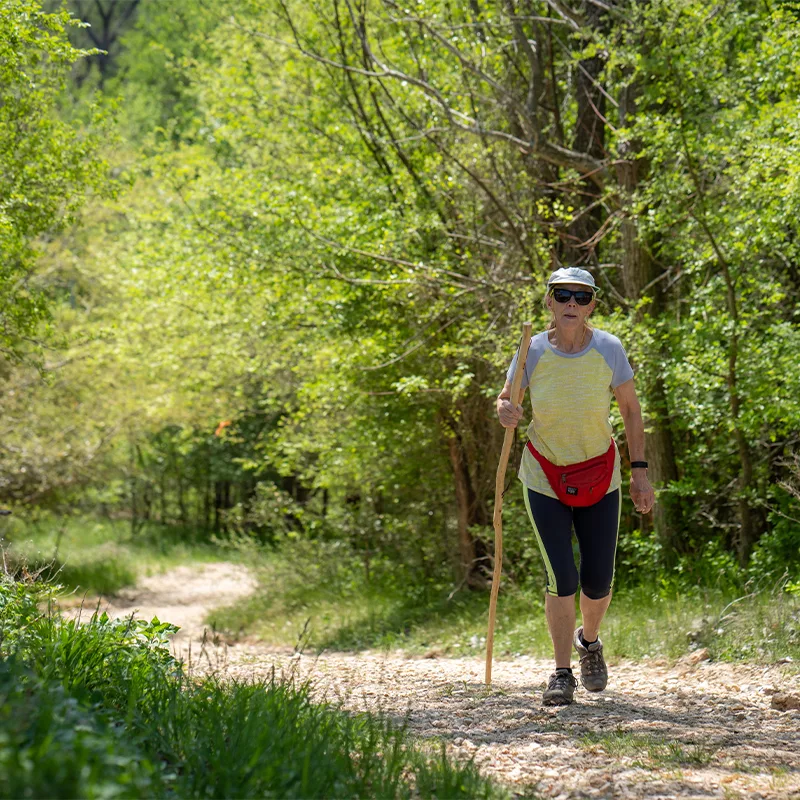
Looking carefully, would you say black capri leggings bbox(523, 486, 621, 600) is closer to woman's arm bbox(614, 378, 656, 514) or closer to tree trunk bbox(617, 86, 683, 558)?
woman's arm bbox(614, 378, 656, 514)

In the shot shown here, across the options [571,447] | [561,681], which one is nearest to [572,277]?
[571,447]

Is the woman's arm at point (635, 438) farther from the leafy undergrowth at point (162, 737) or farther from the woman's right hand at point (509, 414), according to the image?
the leafy undergrowth at point (162, 737)

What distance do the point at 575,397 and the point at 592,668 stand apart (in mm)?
1551

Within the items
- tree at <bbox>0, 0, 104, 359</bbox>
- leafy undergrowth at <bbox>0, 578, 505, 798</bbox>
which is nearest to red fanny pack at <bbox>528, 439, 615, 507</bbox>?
leafy undergrowth at <bbox>0, 578, 505, 798</bbox>

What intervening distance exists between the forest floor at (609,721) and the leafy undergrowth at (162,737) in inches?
11.8

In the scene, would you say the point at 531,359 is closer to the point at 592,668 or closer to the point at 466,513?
the point at 592,668

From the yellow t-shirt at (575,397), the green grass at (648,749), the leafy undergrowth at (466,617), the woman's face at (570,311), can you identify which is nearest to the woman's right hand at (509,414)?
the yellow t-shirt at (575,397)

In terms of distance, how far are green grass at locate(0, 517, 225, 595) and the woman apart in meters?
10.6

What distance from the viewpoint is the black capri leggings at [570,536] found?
17.4 feet

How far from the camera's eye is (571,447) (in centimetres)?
526

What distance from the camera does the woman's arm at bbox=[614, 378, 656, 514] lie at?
5336 millimetres

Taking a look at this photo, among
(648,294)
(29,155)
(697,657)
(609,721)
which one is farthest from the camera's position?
(648,294)

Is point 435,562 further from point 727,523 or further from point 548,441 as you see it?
point 548,441

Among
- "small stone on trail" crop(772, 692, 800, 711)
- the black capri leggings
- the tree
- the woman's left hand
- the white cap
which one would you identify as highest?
the tree
